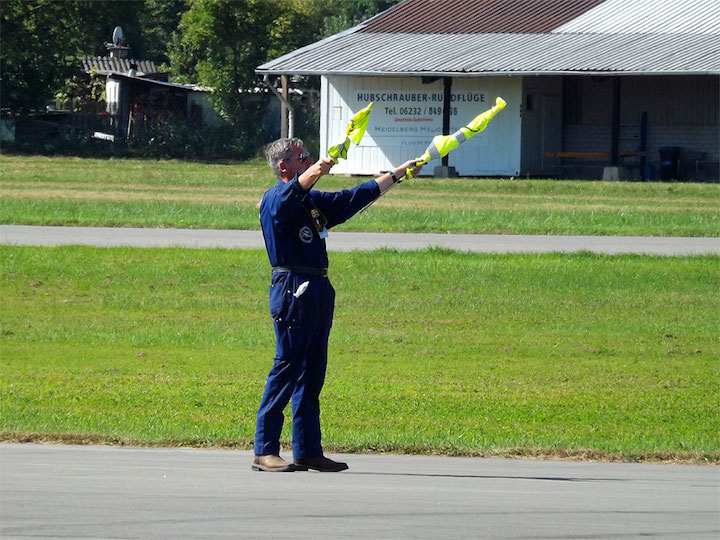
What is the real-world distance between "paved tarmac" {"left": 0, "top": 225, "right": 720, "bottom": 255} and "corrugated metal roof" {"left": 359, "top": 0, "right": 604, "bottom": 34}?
75.5ft

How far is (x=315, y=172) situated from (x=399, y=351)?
6.40m

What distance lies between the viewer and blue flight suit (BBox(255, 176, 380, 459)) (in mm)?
6977

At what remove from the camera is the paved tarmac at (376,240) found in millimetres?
20391

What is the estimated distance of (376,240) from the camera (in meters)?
21.5

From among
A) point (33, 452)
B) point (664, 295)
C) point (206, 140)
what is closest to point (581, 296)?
point (664, 295)

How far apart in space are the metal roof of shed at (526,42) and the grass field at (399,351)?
59.8ft

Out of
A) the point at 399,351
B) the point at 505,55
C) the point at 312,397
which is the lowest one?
the point at 399,351

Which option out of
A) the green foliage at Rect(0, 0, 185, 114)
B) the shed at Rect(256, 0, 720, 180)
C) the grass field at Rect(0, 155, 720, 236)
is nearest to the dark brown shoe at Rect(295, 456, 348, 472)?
the grass field at Rect(0, 155, 720, 236)

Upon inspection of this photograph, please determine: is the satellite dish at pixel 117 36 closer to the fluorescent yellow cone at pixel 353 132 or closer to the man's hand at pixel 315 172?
the fluorescent yellow cone at pixel 353 132

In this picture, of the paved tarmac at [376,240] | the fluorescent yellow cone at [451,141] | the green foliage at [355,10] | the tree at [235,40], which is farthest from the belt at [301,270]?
the green foliage at [355,10]

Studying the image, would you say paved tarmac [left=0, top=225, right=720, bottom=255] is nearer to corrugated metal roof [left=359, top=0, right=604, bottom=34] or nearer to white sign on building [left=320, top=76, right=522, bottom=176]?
white sign on building [left=320, top=76, right=522, bottom=176]

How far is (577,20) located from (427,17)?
5.53 metres

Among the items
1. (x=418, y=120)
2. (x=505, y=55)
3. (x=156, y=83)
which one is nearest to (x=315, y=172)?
(x=418, y=120)

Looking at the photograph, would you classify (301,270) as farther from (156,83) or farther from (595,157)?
(156,83)
